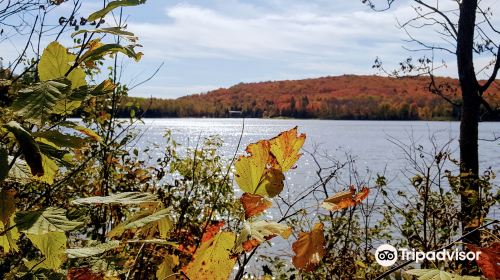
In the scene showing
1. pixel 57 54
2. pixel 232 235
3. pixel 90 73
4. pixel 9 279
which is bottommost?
pixel 9 279

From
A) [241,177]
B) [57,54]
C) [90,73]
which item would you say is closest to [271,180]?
[241,177]

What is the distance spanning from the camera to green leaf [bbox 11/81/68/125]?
644mm

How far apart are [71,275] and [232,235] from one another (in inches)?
14.1

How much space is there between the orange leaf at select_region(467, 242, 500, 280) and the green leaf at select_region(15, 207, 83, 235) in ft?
2.36

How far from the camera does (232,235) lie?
82cm

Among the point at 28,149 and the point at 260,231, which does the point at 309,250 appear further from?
the point at 28,149

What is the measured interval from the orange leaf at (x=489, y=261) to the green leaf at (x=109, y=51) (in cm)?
72

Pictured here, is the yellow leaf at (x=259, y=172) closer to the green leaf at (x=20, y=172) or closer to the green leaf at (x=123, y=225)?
the green leaf at (x=123, y=225)

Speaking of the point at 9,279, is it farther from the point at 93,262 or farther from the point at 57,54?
the point at 57,54

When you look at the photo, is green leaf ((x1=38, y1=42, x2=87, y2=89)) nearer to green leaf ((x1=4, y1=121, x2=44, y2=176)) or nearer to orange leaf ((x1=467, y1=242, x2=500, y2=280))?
green leaf ((x1=4, y1=121, x2=44, y2=176))

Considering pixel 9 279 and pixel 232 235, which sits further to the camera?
pixel 9 279

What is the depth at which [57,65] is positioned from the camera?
0.80 m

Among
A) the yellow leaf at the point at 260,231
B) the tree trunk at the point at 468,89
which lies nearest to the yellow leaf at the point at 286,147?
the yellow leaf at the point at 260,231

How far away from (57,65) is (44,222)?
0.96 ft
